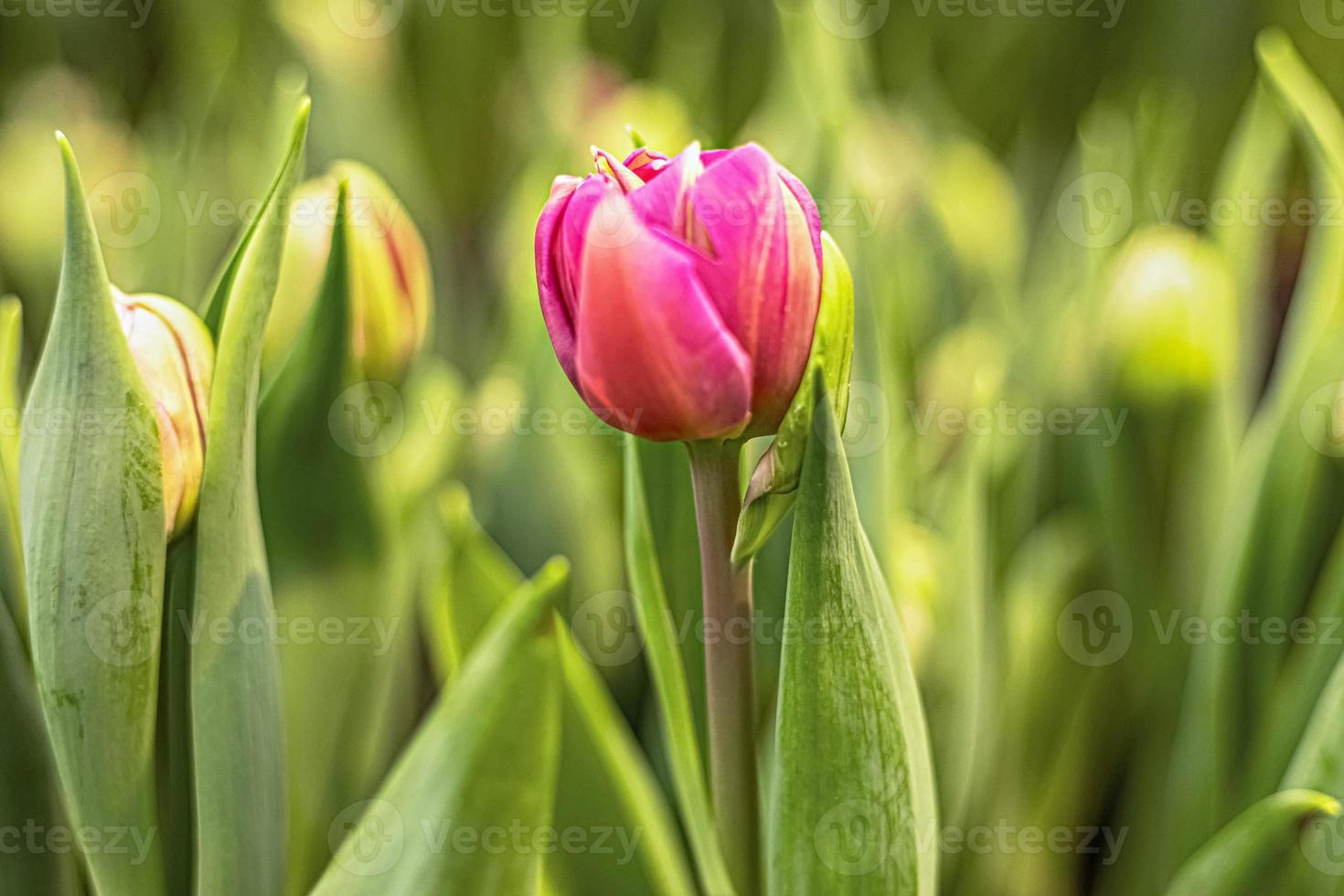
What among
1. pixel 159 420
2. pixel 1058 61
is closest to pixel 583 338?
pixel 159 420

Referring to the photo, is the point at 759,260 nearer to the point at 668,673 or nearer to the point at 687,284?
the point at 687,284

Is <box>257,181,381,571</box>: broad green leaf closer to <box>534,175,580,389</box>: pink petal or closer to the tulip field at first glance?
the tulip field

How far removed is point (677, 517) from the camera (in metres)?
0.47

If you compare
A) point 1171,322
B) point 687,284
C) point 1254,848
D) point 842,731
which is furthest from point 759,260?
point 1171,322

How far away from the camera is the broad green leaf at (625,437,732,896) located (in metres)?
0.40

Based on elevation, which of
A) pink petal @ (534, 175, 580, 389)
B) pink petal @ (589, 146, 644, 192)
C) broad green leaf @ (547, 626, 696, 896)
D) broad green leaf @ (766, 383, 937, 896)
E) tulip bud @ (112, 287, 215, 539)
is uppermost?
pink petal @ (589, 146, 644, 192)

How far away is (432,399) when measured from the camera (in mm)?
631

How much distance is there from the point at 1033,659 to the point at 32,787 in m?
0.39

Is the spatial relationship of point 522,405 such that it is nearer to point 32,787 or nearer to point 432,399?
point 432,399

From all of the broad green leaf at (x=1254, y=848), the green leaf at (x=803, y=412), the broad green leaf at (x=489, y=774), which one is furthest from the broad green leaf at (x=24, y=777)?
the broad green leaf at (x=1254, y=848)

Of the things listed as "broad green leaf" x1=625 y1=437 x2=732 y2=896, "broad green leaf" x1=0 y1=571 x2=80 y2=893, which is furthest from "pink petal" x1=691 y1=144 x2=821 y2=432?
"broad green leaf" x1=0 y1=571 x2=80 y2=893

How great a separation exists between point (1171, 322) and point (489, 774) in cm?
40

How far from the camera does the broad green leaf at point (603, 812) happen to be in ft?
1.33

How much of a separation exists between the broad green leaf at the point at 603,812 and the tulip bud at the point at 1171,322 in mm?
316
